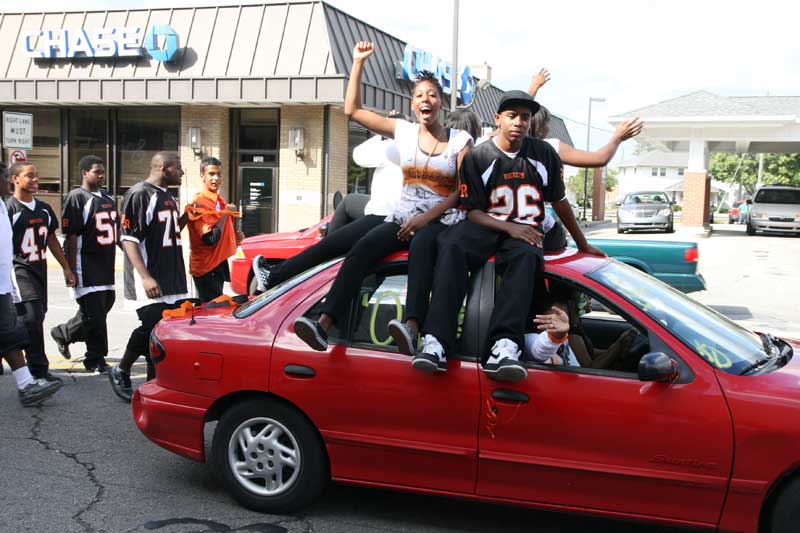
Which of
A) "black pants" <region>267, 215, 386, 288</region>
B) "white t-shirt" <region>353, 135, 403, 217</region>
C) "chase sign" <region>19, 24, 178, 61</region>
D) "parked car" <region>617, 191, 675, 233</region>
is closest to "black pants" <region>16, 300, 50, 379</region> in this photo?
"black pants" <region>267, 215, 386, 288</region>

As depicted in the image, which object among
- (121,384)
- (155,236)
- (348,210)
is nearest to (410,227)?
(348,210)

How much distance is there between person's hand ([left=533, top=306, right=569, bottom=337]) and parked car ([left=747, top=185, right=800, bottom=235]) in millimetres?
28138

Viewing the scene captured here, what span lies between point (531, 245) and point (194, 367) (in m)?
1.88

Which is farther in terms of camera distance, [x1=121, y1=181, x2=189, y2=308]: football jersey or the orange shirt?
the orange shirt

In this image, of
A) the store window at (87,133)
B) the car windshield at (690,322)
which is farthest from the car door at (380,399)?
the store window at (87,133)

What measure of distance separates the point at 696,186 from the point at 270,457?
2692 cm

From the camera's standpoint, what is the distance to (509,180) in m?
4.09

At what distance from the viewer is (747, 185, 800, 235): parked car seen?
93.5 ft

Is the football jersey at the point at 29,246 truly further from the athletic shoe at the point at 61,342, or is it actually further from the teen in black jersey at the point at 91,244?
the athletic shoe at the point at 61,342

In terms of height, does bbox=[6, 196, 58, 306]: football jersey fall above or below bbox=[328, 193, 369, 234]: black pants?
below

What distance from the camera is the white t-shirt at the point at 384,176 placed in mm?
4535

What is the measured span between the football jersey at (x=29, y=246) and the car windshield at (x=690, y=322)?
460 centimetres

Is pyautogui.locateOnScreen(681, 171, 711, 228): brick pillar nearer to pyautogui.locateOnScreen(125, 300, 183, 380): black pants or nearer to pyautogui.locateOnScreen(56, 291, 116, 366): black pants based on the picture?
pyautogui.locateOnScreen(56, 291, 116, 366): black pants

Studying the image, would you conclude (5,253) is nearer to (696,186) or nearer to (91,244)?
(91,244)
